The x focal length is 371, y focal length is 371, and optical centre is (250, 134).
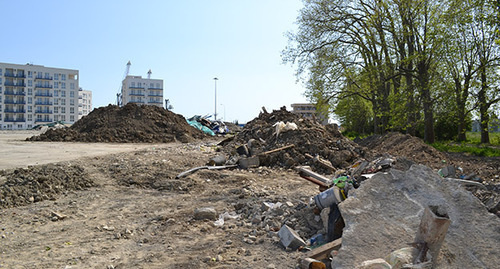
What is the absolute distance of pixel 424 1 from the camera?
61.9 ft

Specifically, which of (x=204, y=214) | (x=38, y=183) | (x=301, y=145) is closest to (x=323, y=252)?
(x=204, y=214)

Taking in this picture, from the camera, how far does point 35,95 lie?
89062mm

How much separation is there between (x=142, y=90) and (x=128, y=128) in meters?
99.2

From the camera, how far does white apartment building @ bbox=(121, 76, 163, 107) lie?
11938cm

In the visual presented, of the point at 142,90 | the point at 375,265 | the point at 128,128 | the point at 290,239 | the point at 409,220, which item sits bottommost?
the point at 290,239

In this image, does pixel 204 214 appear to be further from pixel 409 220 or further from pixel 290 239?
pixel 409 220

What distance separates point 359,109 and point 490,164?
76.8 feet

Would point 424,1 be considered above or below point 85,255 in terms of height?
above

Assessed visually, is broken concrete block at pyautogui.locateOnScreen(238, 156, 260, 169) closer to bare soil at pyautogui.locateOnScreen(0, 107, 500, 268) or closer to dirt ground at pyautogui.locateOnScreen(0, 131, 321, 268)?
bare soil at pyautogui.locateOnScreen(0, 107, 500, 268)

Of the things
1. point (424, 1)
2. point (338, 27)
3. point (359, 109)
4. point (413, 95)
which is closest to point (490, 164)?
point (413, 95)

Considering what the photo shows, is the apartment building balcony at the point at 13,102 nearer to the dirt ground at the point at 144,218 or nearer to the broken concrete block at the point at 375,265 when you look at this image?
the dirt ground at the point at 144,218

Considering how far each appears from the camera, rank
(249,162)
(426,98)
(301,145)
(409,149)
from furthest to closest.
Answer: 1. (426,98)
2. (409,149)
3. (301,145)
4. (249,162)

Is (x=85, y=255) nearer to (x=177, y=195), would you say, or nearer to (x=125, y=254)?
(x=125, y=254)

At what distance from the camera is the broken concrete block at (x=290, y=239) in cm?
436
